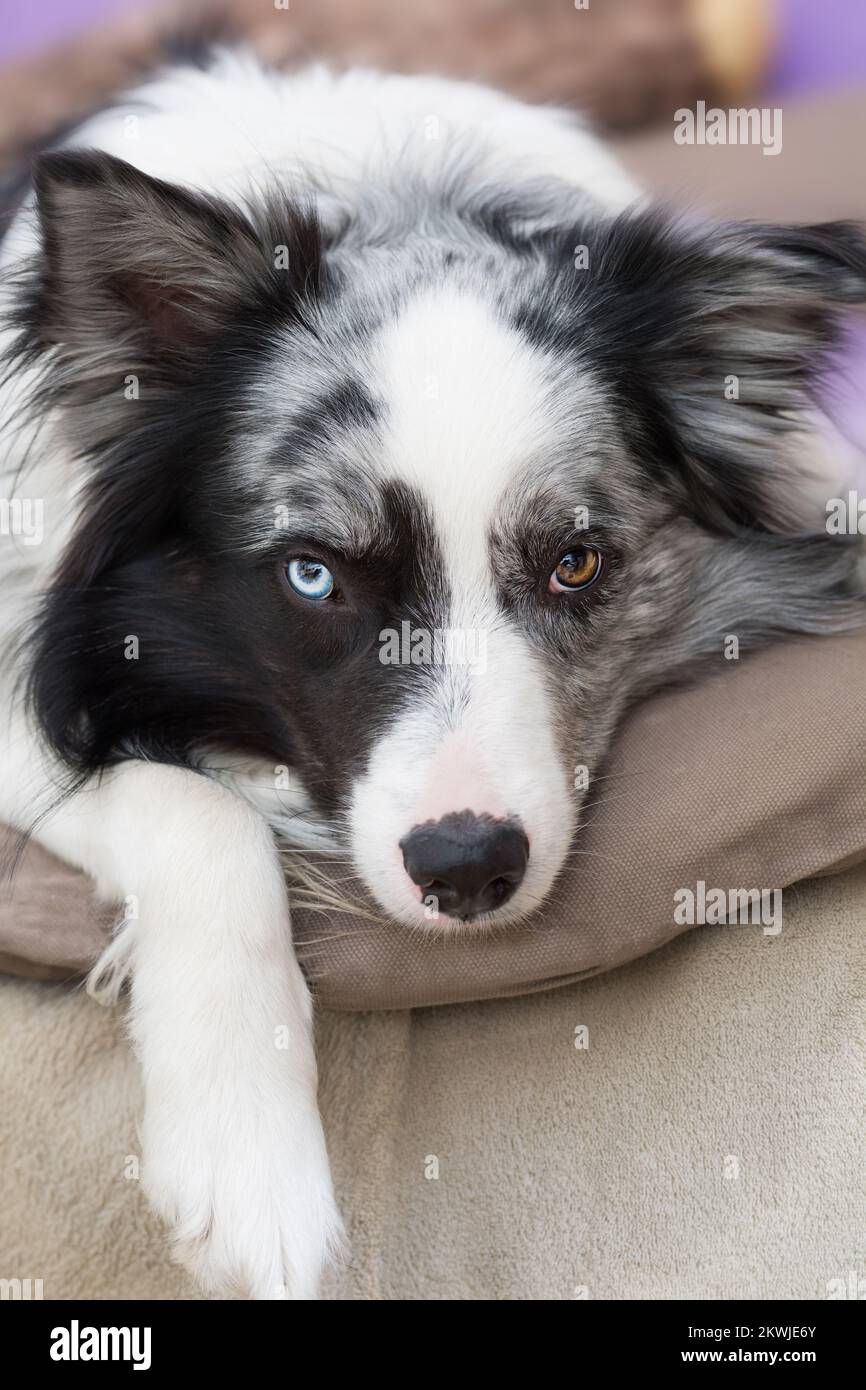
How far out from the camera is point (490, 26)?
5891mm

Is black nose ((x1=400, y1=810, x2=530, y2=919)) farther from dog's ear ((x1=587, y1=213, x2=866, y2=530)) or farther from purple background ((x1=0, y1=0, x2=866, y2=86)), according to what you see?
purple background ((x1=0, y1=0, x2=866, y2=86))

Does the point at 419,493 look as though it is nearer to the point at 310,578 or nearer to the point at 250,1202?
the point at 310,578

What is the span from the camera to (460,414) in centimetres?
230

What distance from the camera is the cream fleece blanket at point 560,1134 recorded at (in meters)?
2.16

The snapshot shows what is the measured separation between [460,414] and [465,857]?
2.56 feet

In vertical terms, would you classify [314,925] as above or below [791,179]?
below

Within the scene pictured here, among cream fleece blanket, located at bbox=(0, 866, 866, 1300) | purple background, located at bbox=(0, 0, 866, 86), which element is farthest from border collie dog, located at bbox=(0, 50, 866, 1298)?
purple background, located at bbox=(0, 0, 866, 86)

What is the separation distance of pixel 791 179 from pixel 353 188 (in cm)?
251
